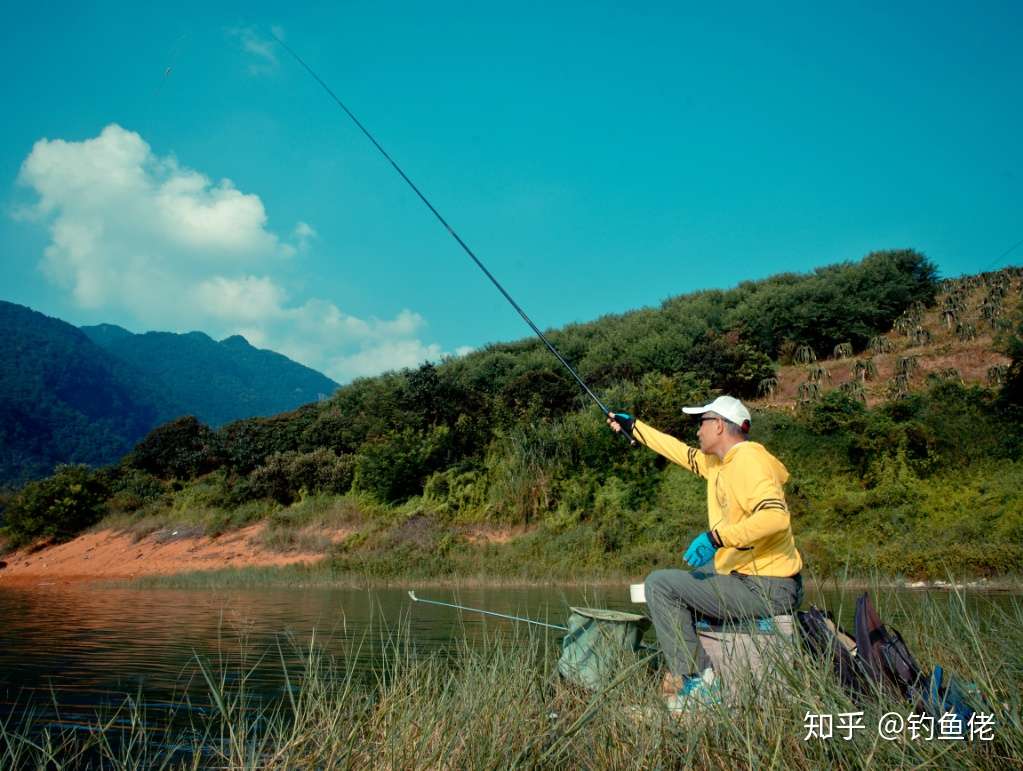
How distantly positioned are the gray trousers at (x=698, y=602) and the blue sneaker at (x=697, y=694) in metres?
0.12

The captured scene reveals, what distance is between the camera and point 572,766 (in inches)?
119

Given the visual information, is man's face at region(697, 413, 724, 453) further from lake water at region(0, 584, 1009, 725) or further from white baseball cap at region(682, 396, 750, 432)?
lake water at region(0, 584, 1009, 725)

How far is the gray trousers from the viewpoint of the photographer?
13.3ft

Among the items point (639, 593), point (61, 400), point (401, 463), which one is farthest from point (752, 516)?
point (61, 400)

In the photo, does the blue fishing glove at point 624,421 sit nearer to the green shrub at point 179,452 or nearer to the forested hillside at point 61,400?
the green shrub at point 179,452

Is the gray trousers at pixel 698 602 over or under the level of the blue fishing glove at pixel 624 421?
under

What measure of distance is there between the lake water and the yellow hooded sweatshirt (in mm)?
740

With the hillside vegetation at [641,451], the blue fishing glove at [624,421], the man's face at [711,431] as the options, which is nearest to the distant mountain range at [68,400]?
the hillside vegetation at [641,451]

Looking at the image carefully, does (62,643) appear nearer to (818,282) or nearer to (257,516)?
(257,516)

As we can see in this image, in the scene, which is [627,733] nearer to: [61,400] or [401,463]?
[401,463]

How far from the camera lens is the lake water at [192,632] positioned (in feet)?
18.4

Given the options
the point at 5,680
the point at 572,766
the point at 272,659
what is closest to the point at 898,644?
the point at 572,766

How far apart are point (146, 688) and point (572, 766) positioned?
4.14m

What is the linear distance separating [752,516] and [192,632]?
7.66 meters
